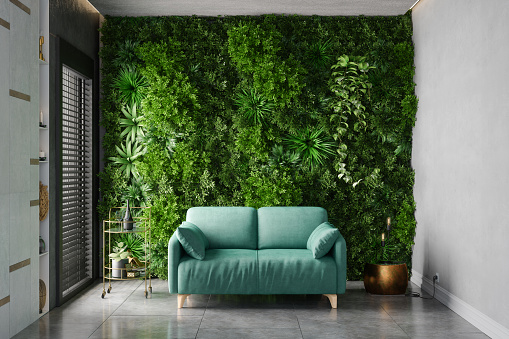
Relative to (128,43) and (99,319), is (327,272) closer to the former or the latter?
(99,319)

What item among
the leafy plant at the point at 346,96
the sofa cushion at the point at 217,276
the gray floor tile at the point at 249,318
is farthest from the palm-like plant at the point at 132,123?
the gray floor tile at the point at 249,318

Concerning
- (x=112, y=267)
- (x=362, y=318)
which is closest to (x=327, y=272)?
(x=362, y=318)

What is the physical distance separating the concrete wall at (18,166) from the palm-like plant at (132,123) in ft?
5.83

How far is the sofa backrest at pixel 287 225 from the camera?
5766mm

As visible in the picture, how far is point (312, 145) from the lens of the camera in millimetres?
6418

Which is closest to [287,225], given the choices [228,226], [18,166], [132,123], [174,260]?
[228,226]

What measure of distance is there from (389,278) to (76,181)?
361 centimetres

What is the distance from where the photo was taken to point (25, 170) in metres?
4.45

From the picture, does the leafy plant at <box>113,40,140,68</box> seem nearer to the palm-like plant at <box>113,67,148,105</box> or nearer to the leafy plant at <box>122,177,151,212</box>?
the palm-like plant at <box>113,67,148,105</box>

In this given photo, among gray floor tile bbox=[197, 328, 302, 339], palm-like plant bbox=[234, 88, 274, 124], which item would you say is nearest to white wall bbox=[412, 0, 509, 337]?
gray floor tile bbox=[197, 328, 302, 339]

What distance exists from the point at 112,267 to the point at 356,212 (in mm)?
2925

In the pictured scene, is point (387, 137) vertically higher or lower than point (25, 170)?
higher

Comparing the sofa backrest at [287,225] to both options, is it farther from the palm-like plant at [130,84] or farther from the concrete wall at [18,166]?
the concrete wall at [18,166]

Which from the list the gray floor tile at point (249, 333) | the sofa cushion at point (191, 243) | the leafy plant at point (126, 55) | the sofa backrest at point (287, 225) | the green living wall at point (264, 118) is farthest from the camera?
the leafy plant at point (126, 55)
